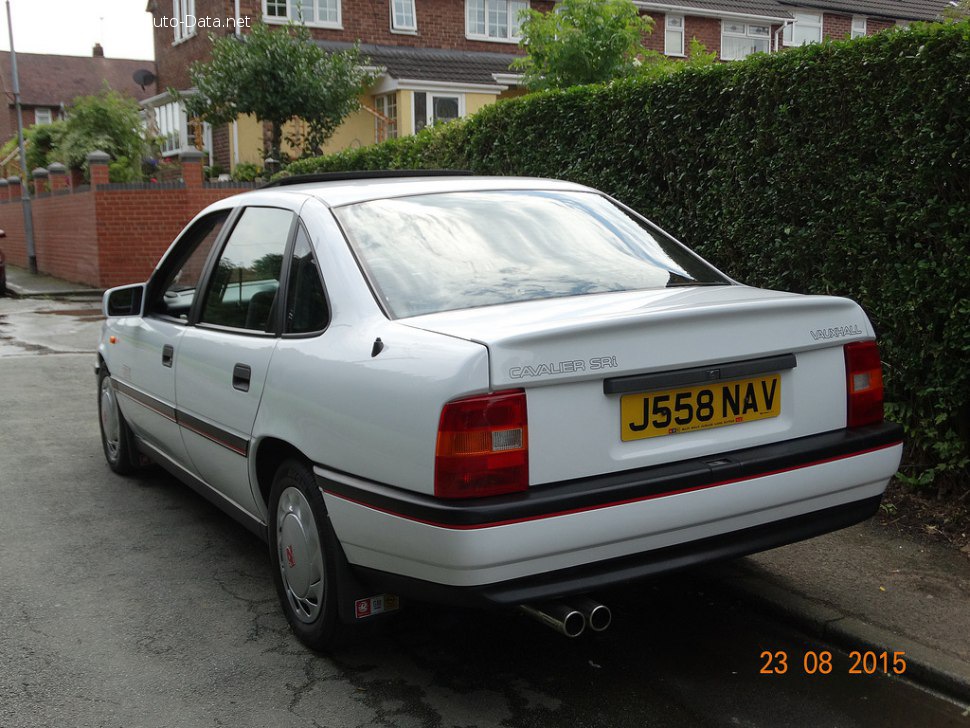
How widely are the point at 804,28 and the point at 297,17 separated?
20.6 m

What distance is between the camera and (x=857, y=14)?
38406mm

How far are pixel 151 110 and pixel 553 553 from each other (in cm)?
3504

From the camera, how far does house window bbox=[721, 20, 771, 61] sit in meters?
36.7

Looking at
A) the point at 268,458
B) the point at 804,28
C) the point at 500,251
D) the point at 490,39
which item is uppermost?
the point at 804,28

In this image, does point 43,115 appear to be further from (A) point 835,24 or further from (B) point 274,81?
(A) point 835,24

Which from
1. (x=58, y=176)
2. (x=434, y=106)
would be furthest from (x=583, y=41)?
(x=58, y=176)

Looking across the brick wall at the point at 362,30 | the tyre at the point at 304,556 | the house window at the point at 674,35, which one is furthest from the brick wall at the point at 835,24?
the tyre at the point at 304,556

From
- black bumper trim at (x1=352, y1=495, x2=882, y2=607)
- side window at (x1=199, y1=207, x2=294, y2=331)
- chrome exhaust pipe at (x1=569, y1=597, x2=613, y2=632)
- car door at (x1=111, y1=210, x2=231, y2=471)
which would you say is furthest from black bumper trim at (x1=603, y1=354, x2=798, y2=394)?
car door at (x1=111, y1=210, x2=231, y2=471)

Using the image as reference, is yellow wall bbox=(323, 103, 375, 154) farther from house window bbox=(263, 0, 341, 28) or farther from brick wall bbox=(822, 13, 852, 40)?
brick wall bbox=(822, 13, 852, 40)

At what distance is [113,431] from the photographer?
20.1 feet

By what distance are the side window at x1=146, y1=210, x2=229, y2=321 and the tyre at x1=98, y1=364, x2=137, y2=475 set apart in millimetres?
935

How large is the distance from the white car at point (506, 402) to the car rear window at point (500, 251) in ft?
0.04

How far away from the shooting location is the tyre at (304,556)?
3.38m

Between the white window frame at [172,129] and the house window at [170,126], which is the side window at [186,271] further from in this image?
the house window at [170,126]
